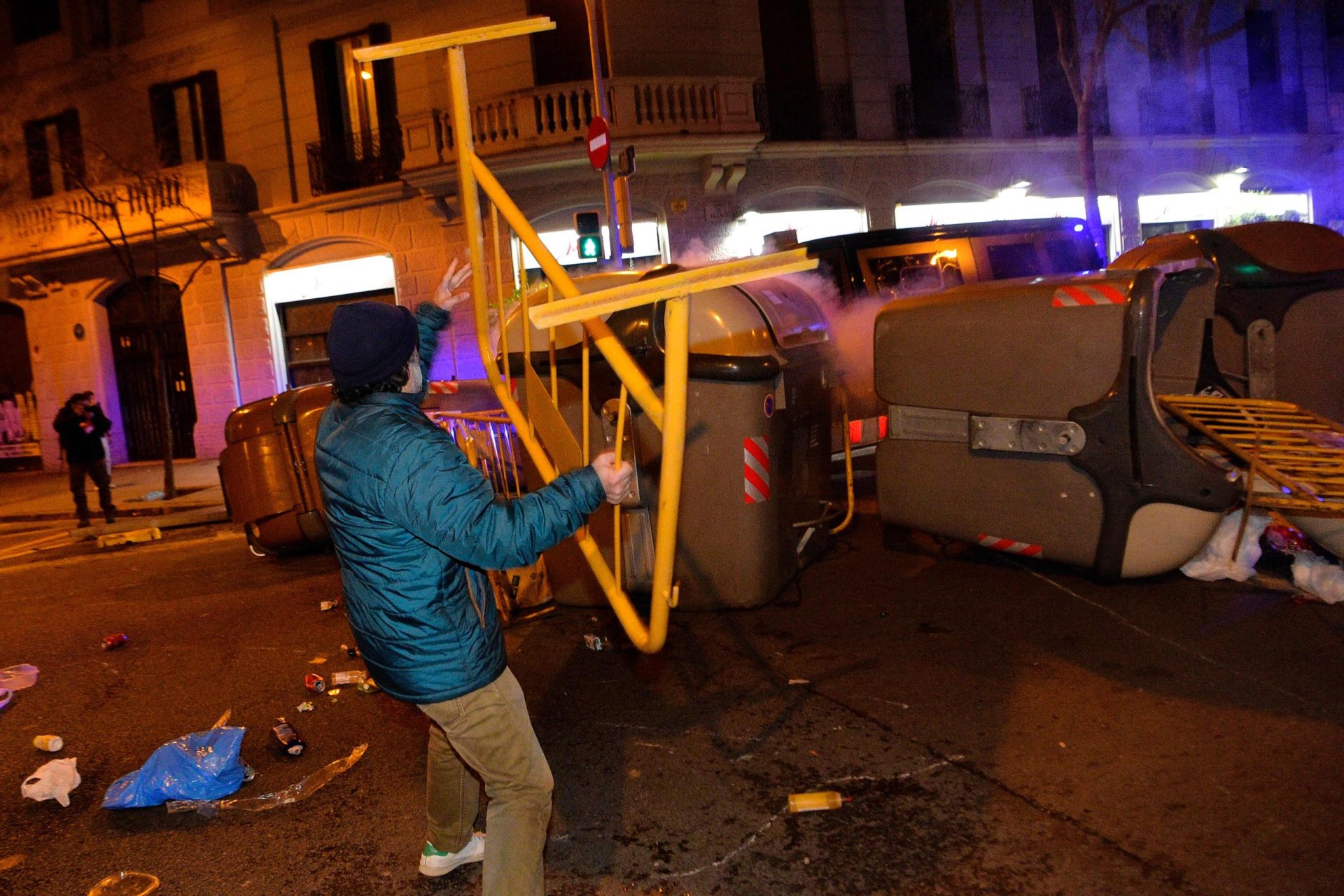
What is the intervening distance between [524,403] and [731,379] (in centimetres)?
131

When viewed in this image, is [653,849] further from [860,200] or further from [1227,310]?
[860,200]

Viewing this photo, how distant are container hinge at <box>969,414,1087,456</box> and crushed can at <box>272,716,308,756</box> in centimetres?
358

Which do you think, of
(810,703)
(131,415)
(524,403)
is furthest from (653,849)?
(131,415)

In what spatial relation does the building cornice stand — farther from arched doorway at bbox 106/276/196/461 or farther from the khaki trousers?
the khaki trousers

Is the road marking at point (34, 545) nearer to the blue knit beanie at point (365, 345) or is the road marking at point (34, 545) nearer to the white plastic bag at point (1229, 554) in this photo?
the blue knit beanie at point (365, 345)

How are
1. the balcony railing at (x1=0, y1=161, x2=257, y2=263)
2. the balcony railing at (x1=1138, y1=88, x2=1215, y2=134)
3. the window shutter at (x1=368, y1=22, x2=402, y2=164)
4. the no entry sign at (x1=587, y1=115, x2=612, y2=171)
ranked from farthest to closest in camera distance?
the balcony railing at (x1=1138, y1=88, x2=1215, y2=134)
the balcony railing at (x1=0, y1=161, x2=257, y2=263)
the window shutter at (x1=368, y1=22, x2=402, y2=164)
the no entry sign at (x1=587, y1=115, x2=612, y2=171)

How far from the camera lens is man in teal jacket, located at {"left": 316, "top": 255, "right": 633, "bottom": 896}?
2.05m

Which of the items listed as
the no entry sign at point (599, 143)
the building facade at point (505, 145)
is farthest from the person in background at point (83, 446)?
the no entry sign at point (599, 143)

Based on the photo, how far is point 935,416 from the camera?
5.00 m

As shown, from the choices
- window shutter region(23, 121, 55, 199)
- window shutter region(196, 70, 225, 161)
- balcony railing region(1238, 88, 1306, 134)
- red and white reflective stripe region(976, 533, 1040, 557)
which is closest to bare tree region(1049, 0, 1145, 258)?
balcony railing region(1238, 88, 1306, 134)

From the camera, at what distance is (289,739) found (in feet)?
12.3

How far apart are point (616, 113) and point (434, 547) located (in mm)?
13525

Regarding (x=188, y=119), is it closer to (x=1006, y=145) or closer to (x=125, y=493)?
(x=125, y=493)

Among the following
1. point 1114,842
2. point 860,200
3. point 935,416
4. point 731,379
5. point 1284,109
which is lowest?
point 1114,842
